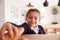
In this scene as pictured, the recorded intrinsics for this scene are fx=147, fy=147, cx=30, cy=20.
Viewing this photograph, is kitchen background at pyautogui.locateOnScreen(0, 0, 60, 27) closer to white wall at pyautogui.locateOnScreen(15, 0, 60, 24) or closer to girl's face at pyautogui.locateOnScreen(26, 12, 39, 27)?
white wall at pyautogui.locateOnScreen(15, 0, 60, 24)

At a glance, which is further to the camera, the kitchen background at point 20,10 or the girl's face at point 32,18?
the kitchen background at point 20,10

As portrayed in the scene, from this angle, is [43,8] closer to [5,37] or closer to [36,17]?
[36,17]

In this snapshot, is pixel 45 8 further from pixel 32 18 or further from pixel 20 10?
pixel 32 18

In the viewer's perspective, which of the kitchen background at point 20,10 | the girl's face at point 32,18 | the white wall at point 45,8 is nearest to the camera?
the girl's face at point 32,18

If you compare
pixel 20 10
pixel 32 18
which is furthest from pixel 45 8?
pixel 32 18

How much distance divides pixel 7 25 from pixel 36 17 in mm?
536

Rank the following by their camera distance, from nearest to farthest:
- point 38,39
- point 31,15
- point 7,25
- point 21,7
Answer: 1. point 7,25
2. point 38,39
3. point 31,15
4. point 21,7

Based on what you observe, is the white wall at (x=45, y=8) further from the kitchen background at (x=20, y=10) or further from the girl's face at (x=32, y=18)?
the girl's face at (x=32, y=18)

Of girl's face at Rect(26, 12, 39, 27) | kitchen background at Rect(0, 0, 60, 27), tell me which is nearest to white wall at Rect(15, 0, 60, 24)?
kitchen background at Rect(0, 0, 60, 27)

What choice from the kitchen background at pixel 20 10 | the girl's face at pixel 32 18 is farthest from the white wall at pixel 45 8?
the girl's face at pixel 32 18

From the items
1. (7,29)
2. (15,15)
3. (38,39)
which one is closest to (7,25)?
(7,29)

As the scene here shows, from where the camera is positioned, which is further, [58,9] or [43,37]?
[58,9]

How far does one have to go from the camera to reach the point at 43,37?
1.84 feet

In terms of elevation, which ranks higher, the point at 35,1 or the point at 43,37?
the point at 35,1
